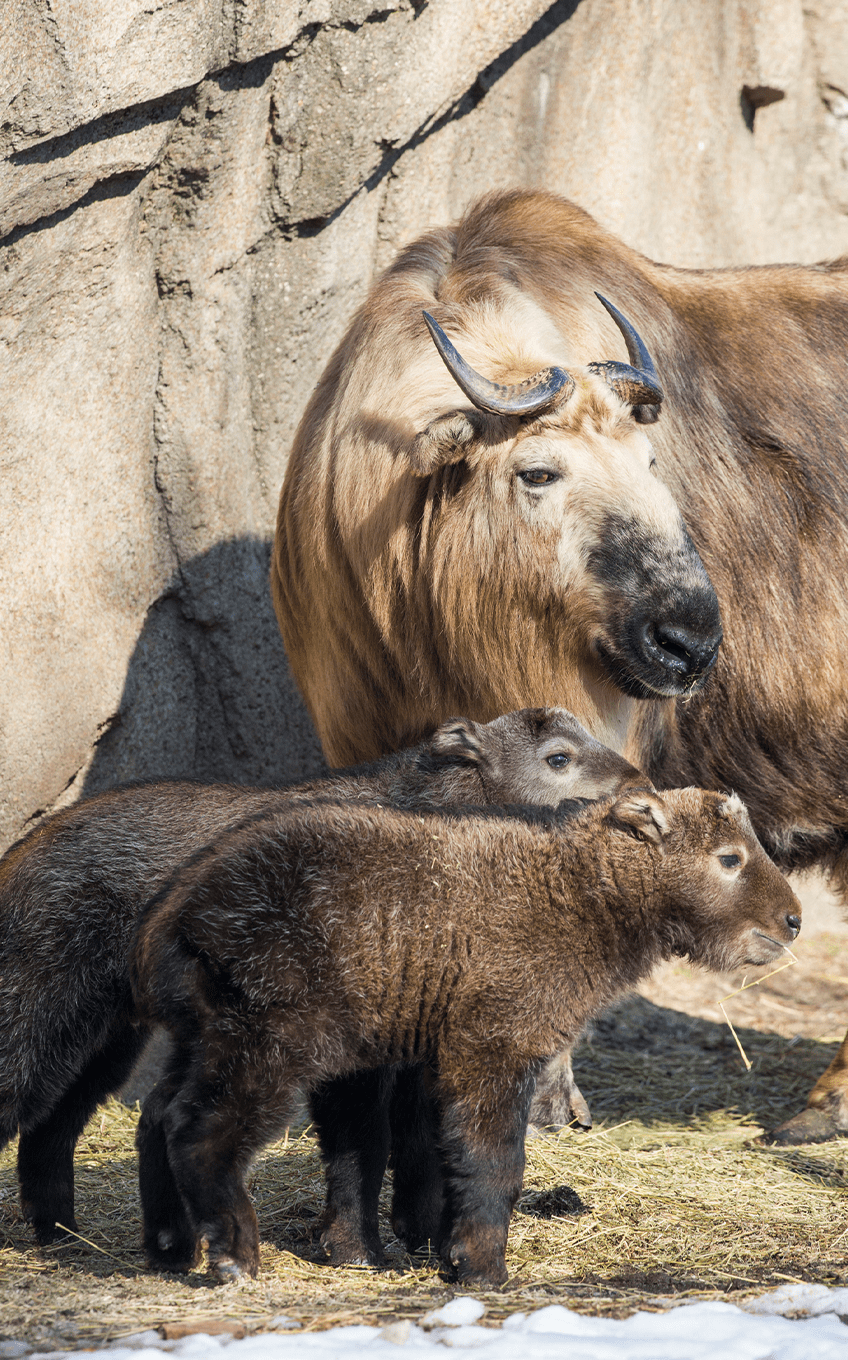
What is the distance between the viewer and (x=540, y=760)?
151 inches

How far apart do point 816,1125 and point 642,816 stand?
2127 millimetres

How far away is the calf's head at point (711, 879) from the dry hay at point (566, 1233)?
70 centimetres

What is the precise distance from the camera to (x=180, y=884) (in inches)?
121

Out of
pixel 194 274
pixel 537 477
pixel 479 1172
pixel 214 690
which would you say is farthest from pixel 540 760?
pixel 194 274

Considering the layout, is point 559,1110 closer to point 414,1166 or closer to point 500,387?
point 414,1166

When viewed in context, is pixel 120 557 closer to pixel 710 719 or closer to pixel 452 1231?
pixel 710 719

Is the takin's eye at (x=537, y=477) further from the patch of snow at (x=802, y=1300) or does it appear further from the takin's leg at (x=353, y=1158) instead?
the patch of snow at (x=802, y=1300)

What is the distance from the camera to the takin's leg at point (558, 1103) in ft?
15.5

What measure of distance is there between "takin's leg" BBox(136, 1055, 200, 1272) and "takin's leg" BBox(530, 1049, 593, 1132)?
1794mm

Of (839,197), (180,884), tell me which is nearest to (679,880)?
(180,884)

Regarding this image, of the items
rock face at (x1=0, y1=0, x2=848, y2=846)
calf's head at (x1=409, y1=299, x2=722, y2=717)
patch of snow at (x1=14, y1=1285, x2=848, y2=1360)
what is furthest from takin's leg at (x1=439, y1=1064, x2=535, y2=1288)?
rock face at (x1=0, y1=0, x2=848, y2=846)

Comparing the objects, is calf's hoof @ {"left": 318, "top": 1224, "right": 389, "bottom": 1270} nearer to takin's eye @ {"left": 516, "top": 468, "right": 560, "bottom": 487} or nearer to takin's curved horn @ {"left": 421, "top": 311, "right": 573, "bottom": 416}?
takin's eye @ {"left": 516, "top": 468, "right": 560, "bottom": 487}

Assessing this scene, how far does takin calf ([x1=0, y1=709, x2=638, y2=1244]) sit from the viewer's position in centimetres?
329

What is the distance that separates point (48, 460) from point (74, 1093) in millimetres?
2153
